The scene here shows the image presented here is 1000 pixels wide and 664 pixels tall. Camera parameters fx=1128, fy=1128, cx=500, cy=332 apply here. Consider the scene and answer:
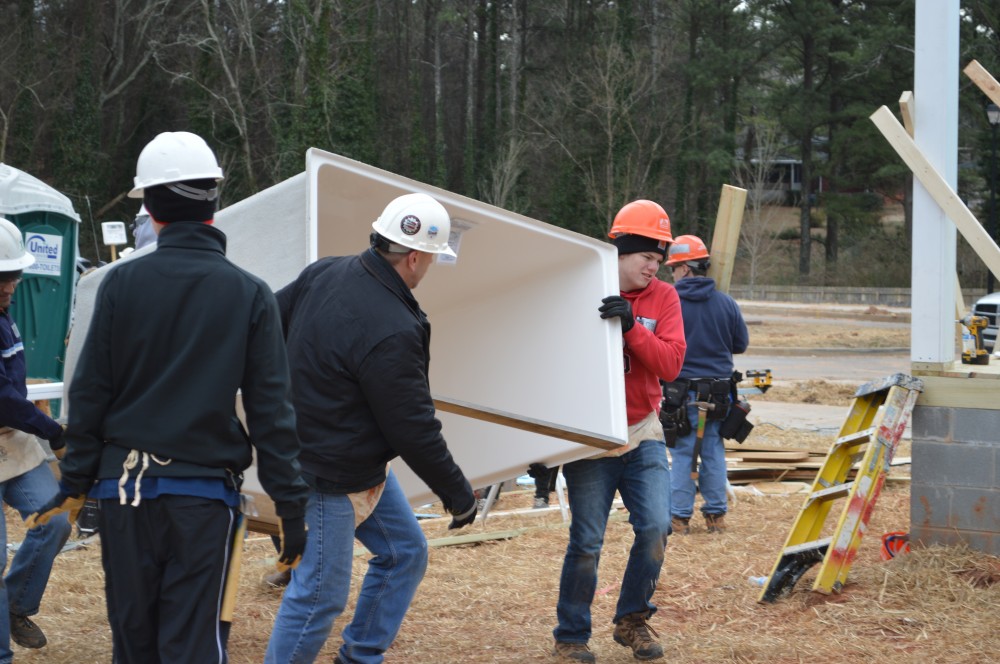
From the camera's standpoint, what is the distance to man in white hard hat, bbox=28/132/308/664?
9.77 feet

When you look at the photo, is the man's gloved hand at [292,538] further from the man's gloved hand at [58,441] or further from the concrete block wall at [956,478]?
the concrete block wall at [956,478]

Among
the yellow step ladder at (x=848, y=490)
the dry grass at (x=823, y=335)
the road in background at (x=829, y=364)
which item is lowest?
the road in background at (x=829, y=364)

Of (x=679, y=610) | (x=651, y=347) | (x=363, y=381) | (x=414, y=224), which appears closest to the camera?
(x=363, y=381)

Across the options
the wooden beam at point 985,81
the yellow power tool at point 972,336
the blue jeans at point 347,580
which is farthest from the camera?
the yellow power tool at point 972,336

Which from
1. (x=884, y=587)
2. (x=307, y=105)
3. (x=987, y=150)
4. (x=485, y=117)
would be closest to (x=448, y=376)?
(x=884, y=587)

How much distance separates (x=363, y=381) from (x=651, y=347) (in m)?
1.62

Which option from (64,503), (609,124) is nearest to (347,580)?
(64,503)

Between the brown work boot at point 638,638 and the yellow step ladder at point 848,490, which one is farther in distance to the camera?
the yellow step ladder at point 848,490

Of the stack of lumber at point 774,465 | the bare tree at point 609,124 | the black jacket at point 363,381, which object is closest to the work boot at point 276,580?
the black jacket at point 363,381

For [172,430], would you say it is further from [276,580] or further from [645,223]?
[276,580]

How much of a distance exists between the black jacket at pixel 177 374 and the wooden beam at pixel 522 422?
127 centimetres

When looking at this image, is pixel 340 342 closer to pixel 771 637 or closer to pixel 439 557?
pixel 771 637

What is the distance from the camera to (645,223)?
5.04 m

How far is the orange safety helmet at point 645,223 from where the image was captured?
5039mm
